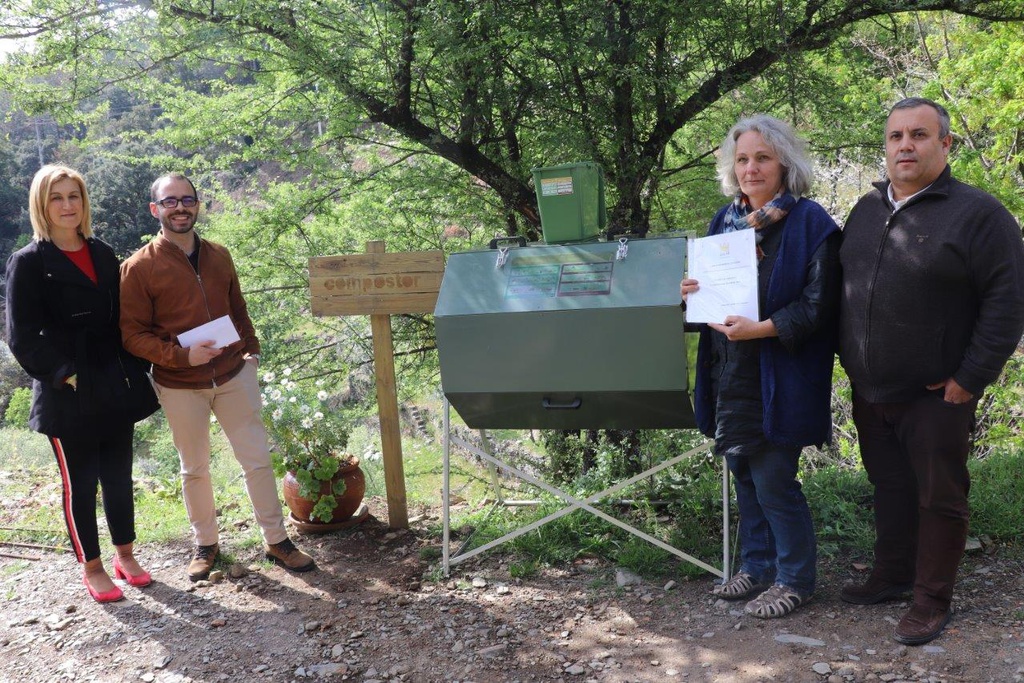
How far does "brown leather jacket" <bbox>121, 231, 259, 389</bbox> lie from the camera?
153 inches

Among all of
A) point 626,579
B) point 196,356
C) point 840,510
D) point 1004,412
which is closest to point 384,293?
point 196,356

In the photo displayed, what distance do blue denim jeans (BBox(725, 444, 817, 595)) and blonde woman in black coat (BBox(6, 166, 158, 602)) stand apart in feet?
9.46

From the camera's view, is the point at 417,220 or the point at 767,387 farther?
the point at 417,220

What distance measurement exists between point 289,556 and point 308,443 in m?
0.76

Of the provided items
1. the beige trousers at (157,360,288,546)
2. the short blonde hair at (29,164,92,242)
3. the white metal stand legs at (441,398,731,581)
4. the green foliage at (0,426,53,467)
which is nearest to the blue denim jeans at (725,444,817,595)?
the white metal stand legs at (441,398,731,581)

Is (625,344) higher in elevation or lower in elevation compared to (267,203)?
lower

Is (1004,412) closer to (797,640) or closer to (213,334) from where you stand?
(797,640)

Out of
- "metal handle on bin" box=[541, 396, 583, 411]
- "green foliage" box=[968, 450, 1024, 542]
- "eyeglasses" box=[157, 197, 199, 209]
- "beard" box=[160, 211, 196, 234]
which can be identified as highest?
"eyeglasses" box=[157, 197, 199, 209]

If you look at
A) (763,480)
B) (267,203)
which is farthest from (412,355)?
(763,480)

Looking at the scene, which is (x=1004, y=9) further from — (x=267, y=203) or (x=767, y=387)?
(x=267, y=203)

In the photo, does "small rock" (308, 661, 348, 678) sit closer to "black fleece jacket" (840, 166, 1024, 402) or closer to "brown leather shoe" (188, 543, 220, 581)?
"brown leather shoe" (188, 543, 220, 581)

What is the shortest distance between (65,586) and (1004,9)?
6383mm

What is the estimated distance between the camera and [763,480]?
3.28 metres

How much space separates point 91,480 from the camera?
3.96 m
